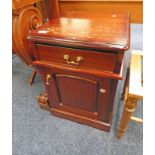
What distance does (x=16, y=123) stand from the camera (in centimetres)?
125

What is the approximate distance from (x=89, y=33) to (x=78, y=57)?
0.14 metres

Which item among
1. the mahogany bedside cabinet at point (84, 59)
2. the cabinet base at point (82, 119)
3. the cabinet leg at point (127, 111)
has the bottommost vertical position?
the cabinet base at point (82, 119)

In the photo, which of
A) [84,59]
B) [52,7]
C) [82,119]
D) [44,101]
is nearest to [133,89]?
[84,59]

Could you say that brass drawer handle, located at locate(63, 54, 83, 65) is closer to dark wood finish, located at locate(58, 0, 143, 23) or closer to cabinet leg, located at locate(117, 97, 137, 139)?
cabinet leg, located at locate(117, 97, 137, 139)

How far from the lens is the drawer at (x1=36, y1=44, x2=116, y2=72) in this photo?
709 mm

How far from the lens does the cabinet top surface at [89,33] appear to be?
66 cm

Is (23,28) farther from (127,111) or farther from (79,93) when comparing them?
(127,111)

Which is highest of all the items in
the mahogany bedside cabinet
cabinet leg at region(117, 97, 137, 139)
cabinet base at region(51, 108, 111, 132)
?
the mahogany bedside cabinet

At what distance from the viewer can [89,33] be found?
0.75 m

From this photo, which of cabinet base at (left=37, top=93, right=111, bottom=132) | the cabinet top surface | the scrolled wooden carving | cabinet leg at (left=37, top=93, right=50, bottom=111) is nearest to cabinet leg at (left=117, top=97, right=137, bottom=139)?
cabinet base at (left=37, top=93, right=111, bottom=132)

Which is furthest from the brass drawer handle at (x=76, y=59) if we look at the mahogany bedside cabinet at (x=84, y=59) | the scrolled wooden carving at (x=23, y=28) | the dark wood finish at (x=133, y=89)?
the scrolled wooden carving at (x=23, y=28)

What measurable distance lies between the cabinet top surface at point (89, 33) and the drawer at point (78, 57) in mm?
45

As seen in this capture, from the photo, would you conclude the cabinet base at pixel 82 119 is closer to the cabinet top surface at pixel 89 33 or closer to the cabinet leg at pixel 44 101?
the cabinet leg at pixel 44 101
